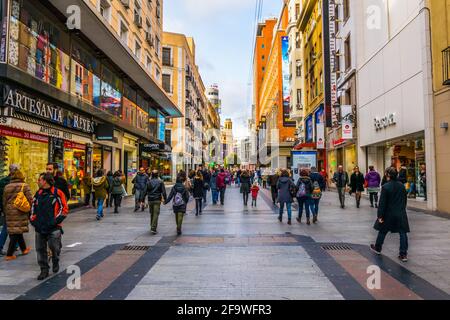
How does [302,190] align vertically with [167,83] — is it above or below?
below

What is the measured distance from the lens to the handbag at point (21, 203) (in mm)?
7266

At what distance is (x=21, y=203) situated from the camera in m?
7.29

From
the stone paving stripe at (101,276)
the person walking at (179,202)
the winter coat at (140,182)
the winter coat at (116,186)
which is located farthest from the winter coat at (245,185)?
the stone paving stripe at (101,276)

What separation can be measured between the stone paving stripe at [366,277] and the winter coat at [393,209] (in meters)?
0.78

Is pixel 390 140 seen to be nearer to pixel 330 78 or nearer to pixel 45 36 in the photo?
pixel 330 78

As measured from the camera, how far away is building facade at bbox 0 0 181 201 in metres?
12.2

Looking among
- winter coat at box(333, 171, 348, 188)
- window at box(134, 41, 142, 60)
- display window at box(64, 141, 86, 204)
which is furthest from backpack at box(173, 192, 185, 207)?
window at box(134, 41, 142, 60)

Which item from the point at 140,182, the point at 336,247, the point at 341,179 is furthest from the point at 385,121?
the point at 336,247

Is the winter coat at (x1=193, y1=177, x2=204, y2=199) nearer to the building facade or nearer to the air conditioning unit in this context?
the building facade

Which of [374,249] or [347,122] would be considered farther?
[347,122]

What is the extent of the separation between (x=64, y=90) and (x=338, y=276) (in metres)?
13.3

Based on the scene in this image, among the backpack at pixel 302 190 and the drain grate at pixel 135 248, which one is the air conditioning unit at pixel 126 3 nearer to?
the backpack at pixel 302 190

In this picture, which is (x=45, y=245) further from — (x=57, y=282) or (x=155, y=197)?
(x=155, y=197)

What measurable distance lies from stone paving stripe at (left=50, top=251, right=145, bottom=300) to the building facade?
6.34 metres
